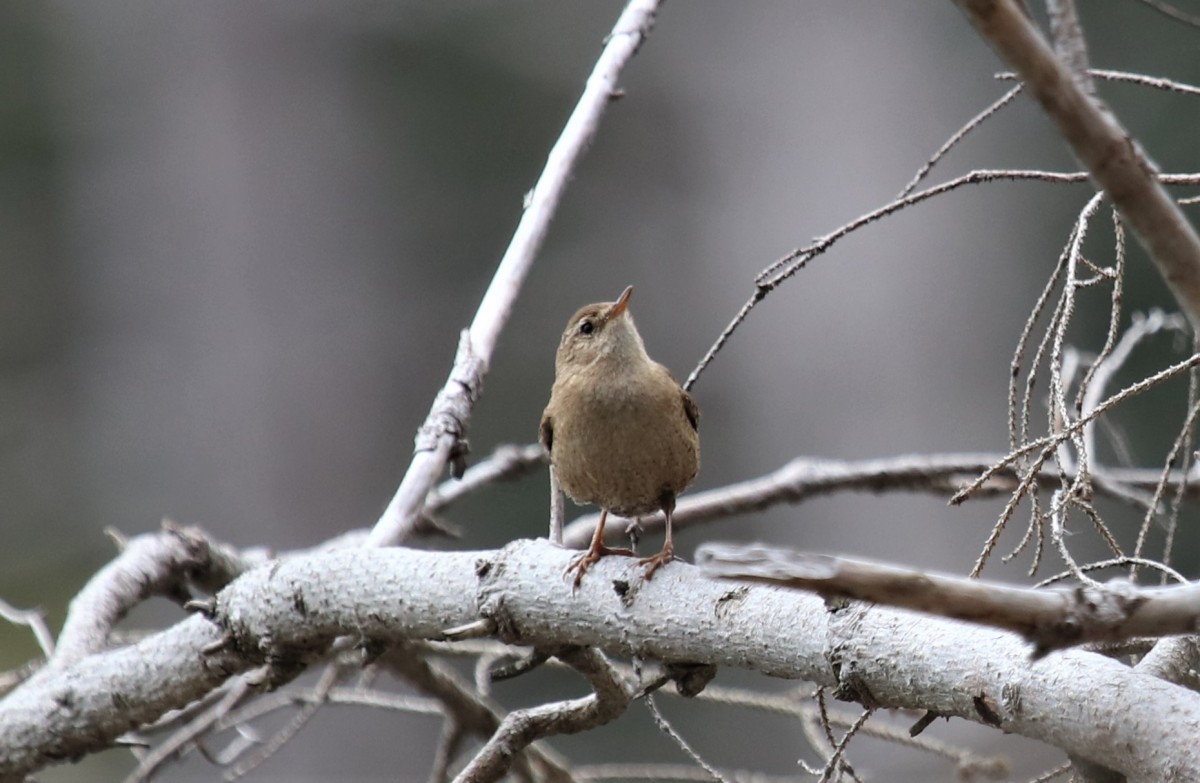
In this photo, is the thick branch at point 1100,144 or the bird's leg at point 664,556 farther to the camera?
the bird's leg at point 664,556

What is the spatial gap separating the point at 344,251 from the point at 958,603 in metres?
8.93

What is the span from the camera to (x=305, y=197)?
32.2 feet

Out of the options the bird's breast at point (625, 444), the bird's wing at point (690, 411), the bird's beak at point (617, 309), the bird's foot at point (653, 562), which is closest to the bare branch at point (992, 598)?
the bird's foot at point (653, 562)

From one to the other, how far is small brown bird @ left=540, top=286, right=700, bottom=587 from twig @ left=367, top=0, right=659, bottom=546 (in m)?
0.35

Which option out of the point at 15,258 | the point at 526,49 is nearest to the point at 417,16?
the point at 526,49

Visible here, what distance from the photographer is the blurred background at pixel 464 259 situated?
9.29 meters

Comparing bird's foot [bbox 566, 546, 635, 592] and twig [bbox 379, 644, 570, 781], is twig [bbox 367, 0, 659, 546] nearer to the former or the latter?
twig [bbox 379, 644, 570, 781]

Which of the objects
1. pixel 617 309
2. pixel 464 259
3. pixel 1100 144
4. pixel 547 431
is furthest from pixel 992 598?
pixel 464 259

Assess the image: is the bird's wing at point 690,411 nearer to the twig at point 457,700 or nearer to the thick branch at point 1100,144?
the twig at point 457,700

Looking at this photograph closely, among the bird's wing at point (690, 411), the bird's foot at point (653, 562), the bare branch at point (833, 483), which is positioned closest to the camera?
the bird's foot at point (653, 562)

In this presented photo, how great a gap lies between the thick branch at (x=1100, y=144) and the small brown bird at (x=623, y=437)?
186 cm

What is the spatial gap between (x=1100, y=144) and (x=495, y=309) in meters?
1.90

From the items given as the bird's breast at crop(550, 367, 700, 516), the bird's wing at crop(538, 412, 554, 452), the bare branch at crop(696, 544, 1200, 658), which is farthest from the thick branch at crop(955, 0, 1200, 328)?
the bird's wing at crop(538, 412, 554, 452)

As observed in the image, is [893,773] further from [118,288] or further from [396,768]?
[118,288]
